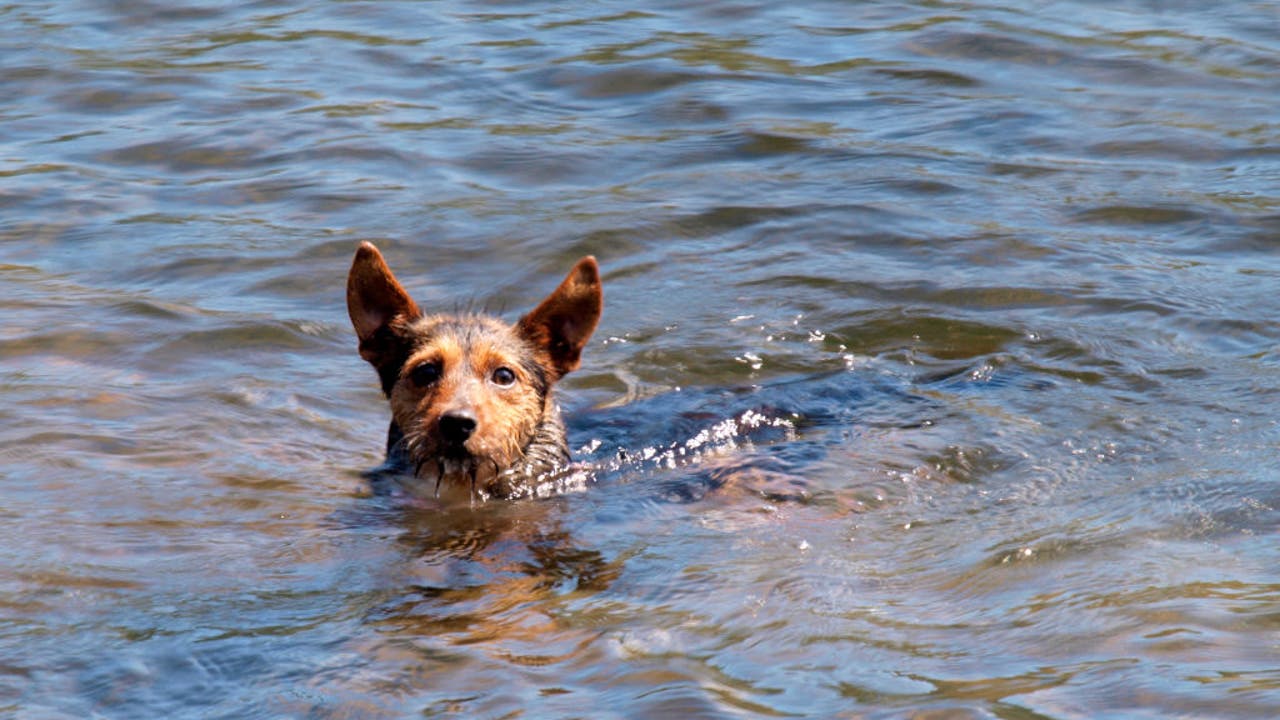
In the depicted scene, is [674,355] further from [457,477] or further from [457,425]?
[457,425]

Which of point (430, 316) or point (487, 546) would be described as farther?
point (430, 316)

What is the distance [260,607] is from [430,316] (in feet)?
6.76

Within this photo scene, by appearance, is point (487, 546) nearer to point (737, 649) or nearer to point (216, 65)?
point (737, 649)

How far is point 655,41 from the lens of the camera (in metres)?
13.9

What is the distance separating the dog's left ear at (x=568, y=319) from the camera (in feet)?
22.9

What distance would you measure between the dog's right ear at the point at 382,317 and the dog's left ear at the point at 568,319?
483 millimetres

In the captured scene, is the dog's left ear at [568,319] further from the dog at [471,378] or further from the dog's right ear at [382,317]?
the dog's right ear at [382,317]

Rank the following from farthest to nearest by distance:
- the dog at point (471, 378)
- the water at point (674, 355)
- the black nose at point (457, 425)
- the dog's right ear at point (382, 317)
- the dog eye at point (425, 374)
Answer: the dog's right ear at point (382, 317) → the dog eye at point (425, 374) → the dog at point (471, 378) → the black nose at point (457, 425) → the water at point (674, 355)

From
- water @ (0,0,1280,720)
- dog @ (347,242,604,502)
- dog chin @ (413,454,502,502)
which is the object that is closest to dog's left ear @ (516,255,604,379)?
dog @ (347,242,604,502)

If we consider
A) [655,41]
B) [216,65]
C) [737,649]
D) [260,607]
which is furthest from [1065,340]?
[216,65]

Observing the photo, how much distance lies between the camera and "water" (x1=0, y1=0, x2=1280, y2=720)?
4.97m

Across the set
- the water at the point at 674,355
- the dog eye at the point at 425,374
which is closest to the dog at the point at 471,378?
the dog eye at the point at 425,374

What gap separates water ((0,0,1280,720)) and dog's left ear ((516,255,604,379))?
0.45 metres

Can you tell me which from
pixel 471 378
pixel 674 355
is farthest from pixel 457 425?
pixel 674 355
